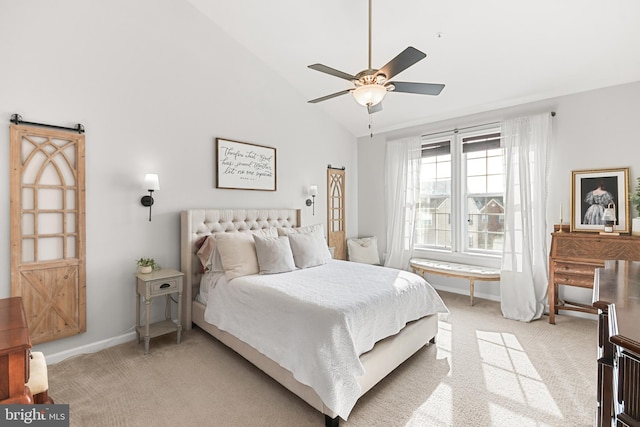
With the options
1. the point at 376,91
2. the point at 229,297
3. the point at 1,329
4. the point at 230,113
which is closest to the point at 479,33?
the point at 376,91

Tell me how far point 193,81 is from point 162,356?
2896 millimetres

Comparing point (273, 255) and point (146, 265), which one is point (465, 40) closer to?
point (273, 255)

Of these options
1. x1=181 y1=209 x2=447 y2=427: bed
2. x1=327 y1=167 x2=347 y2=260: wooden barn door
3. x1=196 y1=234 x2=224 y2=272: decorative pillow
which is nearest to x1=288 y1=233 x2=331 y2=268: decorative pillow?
x1=181 y1=209 x2=447 y2=427: bed

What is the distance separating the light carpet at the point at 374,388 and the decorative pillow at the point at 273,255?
859 millimetres

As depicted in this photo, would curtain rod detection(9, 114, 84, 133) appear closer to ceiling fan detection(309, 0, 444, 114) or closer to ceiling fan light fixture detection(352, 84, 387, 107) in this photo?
→ ceiling fan detection(309, 0, 444, 114)

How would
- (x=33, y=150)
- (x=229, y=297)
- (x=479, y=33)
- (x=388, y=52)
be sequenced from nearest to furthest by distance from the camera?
1. (x=33, y=150)
2. (x=229, y=297)
3. (x=479, y=33)
4. (x=388, y=52)

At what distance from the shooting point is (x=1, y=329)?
3.86 ft

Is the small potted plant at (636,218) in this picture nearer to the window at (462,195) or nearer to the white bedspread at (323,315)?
the window at (462,195)

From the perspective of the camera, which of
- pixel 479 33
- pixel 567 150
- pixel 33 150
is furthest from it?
pixel 567 150

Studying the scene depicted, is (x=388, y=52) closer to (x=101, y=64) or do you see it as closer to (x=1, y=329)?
(x=101, y=64)

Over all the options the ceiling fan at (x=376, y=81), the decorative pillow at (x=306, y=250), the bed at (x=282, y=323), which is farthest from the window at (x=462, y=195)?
the ceiling fan at (x=376, y=81)

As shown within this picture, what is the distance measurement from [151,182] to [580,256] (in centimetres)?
455

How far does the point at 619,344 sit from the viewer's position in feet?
2.82

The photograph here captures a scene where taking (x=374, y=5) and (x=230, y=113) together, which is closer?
(x=374, y=5)
